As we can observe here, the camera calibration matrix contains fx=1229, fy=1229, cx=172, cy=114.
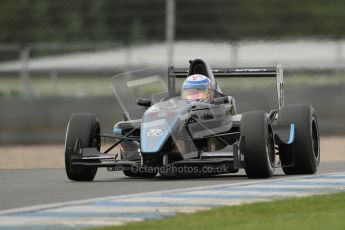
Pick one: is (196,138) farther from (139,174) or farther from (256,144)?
Result: (139,174)

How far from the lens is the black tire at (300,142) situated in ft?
46.3

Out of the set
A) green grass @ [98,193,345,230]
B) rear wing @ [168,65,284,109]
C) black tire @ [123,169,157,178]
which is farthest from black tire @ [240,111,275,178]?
green grass @ [98,193,345,230]

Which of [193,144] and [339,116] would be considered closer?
[193,144]

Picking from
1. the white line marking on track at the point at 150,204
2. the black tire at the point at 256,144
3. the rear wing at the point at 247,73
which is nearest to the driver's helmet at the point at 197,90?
the rear wing at the point at 247,73

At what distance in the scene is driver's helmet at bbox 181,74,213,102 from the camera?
14461mm

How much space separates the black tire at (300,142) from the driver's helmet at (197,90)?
0.89 m

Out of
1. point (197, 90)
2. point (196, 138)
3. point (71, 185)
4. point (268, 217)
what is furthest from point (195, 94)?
point (268, 217)

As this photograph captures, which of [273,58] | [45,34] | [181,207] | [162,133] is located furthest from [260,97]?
[181,207]

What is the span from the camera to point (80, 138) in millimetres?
13938

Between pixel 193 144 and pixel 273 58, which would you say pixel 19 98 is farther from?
pixel 193 144

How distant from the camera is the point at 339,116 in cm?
2531

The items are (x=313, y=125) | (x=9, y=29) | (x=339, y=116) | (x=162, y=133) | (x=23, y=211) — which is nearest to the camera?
(x=23, y=211)

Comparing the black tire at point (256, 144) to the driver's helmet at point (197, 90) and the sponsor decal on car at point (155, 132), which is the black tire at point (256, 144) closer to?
the sponsor decal on car at point (155, 132)

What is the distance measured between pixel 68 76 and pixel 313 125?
14412 mm
